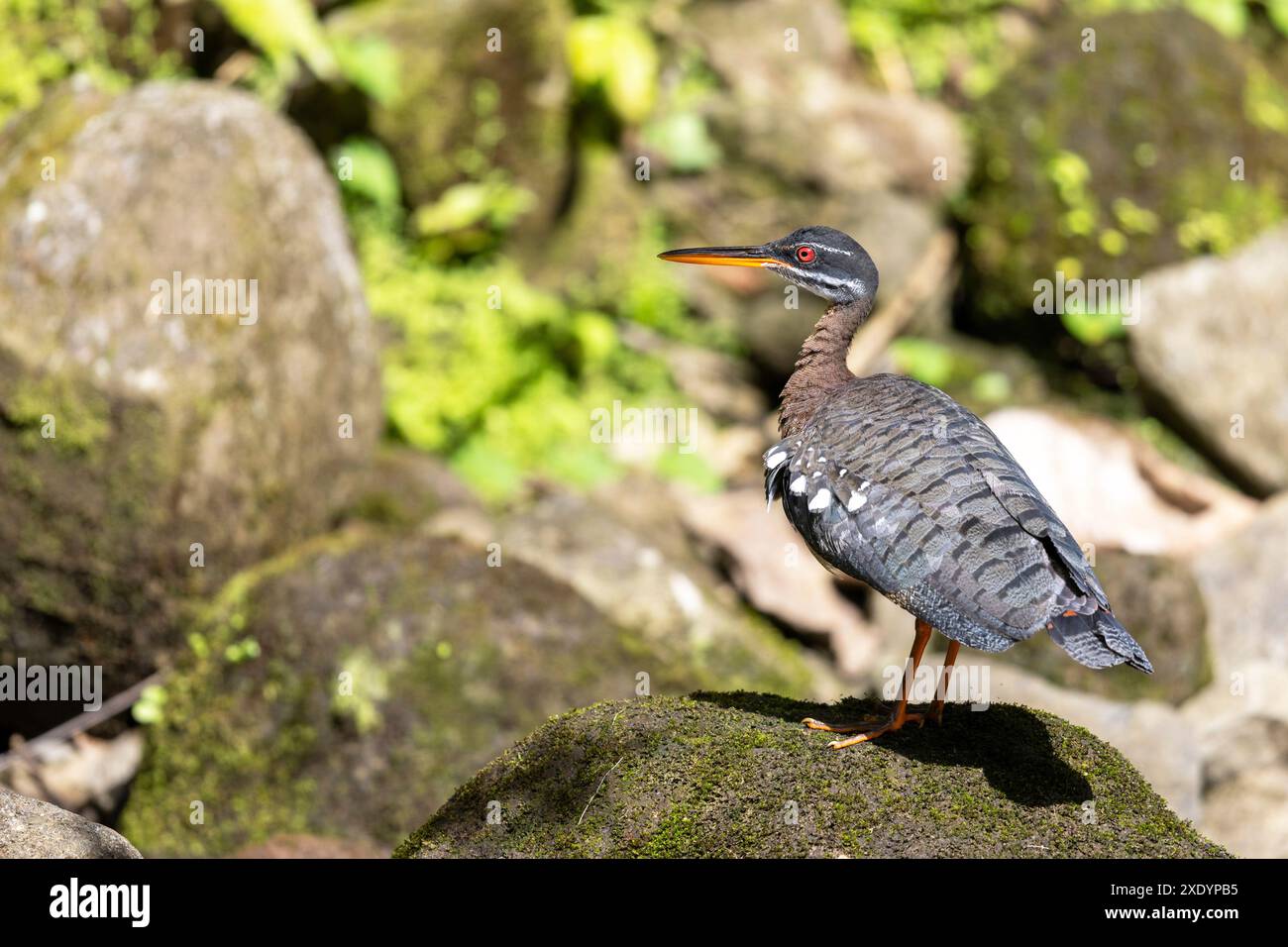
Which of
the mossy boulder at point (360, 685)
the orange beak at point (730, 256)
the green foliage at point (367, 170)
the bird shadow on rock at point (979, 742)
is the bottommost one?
the mossy boulder at point (360, 685)

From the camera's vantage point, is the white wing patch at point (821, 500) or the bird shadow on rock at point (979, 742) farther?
the white wing patch at point (821, 500)

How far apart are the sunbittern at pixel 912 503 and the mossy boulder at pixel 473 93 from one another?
8021mm

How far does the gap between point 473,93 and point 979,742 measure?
10333 millimetres

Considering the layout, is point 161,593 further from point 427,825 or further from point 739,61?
point 739,61

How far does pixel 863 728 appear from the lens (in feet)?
18.3

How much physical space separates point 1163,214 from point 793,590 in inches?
225

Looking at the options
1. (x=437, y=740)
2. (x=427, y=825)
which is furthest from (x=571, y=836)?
(x=437, y=740)

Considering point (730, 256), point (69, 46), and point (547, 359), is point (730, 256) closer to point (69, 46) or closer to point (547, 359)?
point (547, 359)

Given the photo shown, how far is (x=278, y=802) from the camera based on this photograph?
818 centimetres

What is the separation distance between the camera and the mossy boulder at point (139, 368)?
8758mm

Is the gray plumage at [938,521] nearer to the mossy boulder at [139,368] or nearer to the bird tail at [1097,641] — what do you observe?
the bird tail at [1097,641]

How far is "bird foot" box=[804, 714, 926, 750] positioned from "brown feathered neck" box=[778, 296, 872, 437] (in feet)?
4.85

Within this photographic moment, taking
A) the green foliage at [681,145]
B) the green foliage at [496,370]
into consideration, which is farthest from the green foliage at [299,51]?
the green foliage at [681,145]

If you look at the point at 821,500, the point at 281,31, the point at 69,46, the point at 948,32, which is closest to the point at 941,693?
the point at 821,500
